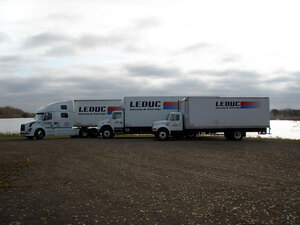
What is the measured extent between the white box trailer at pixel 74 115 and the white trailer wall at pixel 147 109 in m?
1.90

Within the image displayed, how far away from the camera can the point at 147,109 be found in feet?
88.2

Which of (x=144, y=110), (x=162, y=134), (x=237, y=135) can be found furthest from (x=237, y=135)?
(x=144, y=110)

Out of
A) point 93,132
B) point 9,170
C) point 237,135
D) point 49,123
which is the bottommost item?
point 9,170

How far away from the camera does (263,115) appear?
24.0 metres

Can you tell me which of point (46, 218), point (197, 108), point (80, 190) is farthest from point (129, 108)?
point (46, 218)

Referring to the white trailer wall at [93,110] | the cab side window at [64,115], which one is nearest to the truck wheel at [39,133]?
the cab side window at [64,115]

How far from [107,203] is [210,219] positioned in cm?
227

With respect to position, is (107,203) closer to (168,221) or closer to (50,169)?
(168,221)

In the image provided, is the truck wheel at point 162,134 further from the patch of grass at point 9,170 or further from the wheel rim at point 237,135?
the patch of grass at point 9,170

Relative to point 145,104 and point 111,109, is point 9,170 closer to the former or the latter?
point 145,104

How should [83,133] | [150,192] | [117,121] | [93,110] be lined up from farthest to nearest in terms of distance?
[83,133] < [93,110] < [117,121] < [150,192]

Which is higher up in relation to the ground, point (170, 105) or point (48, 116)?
point (170, 105)

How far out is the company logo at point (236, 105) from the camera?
24.1m

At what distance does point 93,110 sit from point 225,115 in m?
12.0
